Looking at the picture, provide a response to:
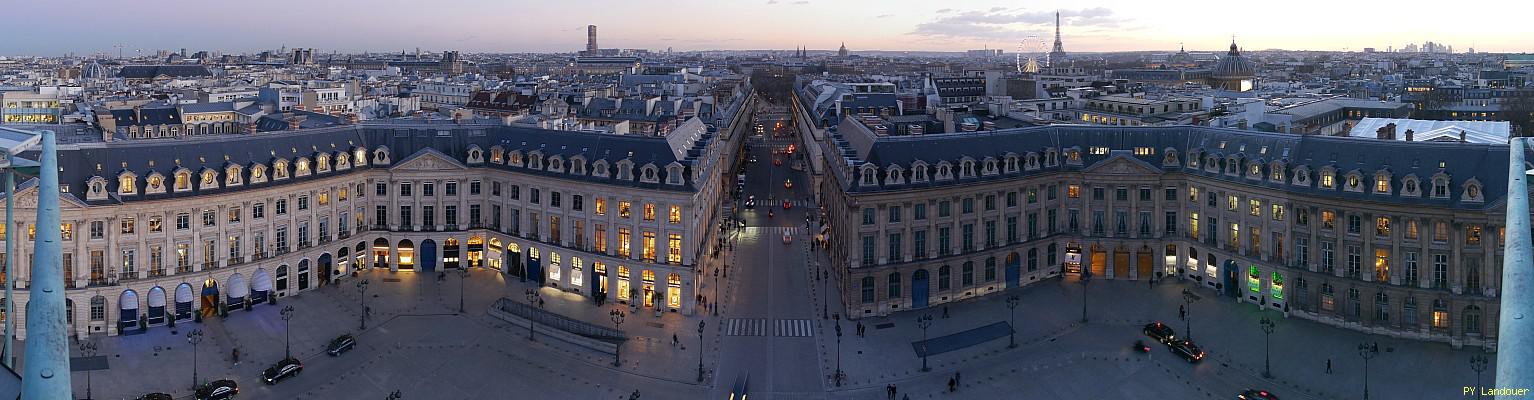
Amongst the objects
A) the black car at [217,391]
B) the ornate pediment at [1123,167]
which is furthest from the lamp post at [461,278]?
the ornate pediment at [1123,167]

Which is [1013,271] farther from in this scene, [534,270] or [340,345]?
[340,345]

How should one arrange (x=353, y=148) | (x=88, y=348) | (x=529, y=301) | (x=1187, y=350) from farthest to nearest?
(x=353, y=148) < (x=529, y=301) < (x=1187, y=350) < (x=88, y=348)

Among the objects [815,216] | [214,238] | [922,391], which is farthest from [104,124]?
[922,391]

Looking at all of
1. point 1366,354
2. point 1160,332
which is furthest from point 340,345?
point 1366,354

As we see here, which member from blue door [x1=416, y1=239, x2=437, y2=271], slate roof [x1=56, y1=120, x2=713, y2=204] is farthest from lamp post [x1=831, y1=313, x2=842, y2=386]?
blue door [x1=416, y1=239, x2=437, y2=271]

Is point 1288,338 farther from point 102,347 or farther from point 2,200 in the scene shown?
point 2,200

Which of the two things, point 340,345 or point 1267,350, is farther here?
point 340,345
